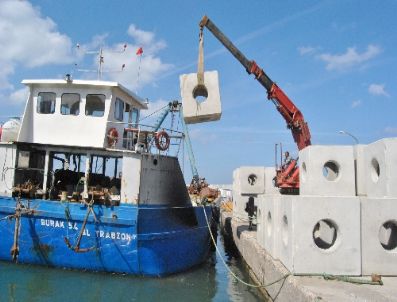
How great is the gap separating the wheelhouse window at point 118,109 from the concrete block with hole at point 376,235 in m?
7.11

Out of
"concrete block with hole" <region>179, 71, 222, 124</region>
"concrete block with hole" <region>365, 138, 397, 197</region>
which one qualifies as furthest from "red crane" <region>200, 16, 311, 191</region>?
"concrete block with hole" <region>365, 138, 397, 197</region>

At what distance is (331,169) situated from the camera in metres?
9.14

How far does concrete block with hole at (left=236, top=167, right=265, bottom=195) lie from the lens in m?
18.2

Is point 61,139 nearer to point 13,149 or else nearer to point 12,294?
point 13,149

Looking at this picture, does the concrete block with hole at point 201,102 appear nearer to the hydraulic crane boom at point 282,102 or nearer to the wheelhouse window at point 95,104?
the wheelhouse window at point 95,104

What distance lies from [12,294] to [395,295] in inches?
293

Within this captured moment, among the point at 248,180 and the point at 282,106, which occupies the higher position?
the point at 282,106

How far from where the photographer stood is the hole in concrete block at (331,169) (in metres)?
8.60

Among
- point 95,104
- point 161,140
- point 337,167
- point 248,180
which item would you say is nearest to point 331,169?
point 337,167

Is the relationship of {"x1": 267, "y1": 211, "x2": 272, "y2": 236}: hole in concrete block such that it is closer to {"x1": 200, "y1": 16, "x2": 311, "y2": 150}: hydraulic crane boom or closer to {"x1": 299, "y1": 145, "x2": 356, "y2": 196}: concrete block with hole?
{"x1": 299, "y1": 145, "x2": 356, "y2": 196}: concrete block with hole

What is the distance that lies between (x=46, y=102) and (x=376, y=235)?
902 centimetres

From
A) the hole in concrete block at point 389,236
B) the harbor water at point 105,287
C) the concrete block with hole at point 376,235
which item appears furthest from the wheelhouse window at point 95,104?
the hole in concrete block at point 389,236

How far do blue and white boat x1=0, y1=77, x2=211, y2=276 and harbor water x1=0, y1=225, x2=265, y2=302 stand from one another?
26 centimetres

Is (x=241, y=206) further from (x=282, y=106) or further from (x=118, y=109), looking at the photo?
(x=118, y=109)
